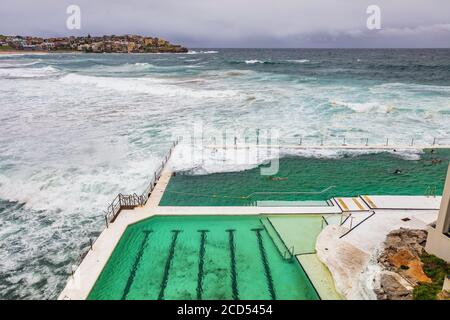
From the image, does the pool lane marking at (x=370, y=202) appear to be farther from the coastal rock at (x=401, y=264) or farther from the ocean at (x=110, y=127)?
the ocean at (x=110, y=127)

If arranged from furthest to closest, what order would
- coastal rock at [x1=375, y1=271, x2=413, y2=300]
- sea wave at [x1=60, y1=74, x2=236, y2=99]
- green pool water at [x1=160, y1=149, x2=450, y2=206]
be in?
sea wave at [x1=60, y1=74, x2=236, y2=99] < green pool water at [x1=160, y1=149, x2=450, y2=206] < coastal rock at [x1=375, y1=271, x2=413, y2=300]

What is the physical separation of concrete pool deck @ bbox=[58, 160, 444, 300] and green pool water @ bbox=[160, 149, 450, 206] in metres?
1.02

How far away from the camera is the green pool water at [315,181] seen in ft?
58.7

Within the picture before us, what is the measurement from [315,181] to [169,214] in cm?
917

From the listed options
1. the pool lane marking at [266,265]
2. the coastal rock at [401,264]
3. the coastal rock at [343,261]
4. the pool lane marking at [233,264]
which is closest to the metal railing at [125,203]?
the pool lane marking at [233,264]

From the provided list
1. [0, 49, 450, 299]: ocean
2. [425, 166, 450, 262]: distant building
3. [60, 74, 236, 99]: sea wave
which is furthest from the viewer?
[60, 74, 236, 99]: sea wave

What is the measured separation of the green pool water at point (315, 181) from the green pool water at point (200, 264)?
2487 mm

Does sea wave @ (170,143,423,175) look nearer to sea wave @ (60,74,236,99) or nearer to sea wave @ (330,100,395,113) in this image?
sea wave @ (330,100,395,113)

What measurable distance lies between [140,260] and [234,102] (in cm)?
3380

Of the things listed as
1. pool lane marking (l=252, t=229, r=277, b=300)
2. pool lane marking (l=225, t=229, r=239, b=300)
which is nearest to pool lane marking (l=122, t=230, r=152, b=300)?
pool lane marking (l=225, t=229, r=239, b=300)

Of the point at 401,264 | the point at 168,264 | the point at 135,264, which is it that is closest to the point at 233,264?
the point at 168,264

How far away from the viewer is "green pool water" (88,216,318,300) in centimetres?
1098

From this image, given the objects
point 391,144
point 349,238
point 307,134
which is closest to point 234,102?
point 307,134

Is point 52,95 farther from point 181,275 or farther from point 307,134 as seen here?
point 181,275
